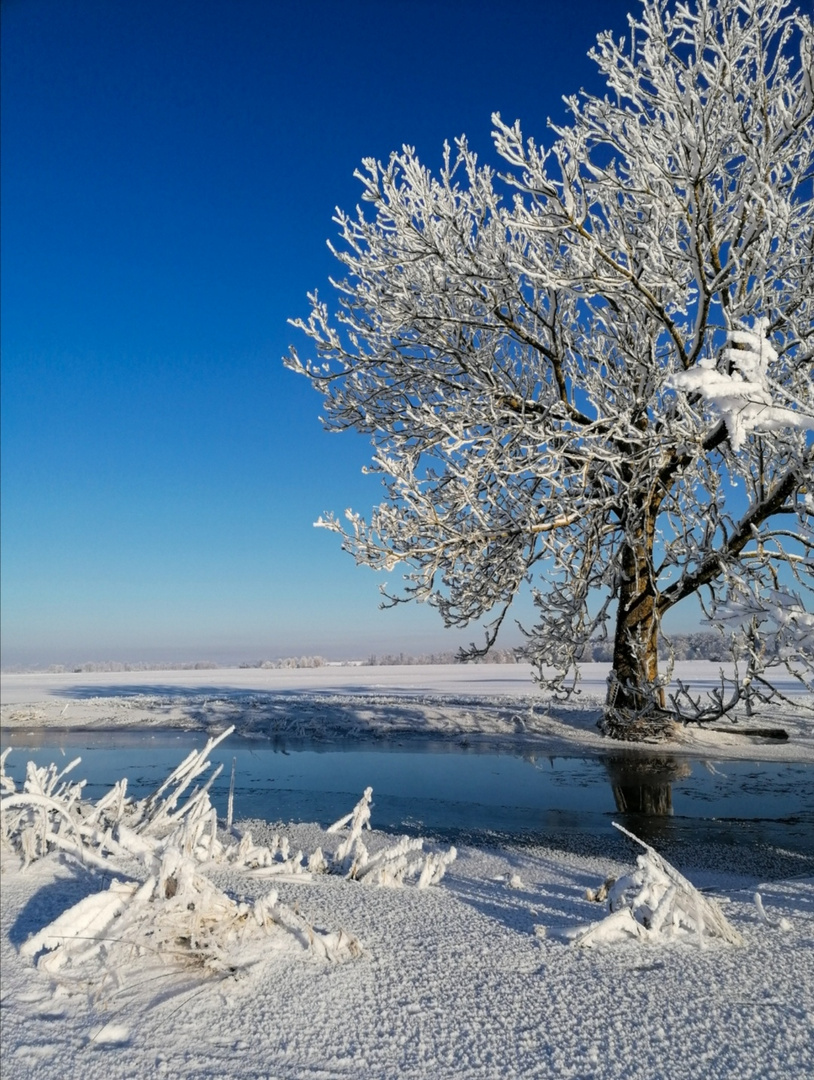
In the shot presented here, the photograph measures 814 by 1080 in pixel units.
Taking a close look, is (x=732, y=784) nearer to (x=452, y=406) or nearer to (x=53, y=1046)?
(x=452, y=406)

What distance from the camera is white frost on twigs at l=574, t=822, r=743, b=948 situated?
2324mm

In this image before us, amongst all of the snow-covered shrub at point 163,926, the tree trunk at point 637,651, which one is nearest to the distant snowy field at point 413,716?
the tree trunk at point 637,651

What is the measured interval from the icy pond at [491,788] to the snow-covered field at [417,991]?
1420 mm

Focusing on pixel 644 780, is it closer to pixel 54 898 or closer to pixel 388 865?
pixel 388 865

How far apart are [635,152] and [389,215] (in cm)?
239

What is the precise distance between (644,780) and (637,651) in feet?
4.75

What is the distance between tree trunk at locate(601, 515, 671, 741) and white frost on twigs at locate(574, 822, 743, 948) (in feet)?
15.0

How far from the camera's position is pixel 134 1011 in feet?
6.27

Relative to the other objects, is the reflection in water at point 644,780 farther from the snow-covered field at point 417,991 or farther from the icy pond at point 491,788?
the snow-covered field at point 417,991

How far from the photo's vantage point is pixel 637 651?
7.43 meters

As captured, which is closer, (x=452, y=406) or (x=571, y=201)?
(x=571, y=201)

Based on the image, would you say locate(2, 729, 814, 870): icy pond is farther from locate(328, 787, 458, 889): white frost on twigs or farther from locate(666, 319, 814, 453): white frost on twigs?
locate(666, 319, 814, 453): white frost on twigs

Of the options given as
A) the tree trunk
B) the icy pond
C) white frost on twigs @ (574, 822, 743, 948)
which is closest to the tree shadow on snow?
white frost on twigs @ (574, 822, 743, 948)

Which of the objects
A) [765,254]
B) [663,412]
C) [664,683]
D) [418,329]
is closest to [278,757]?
[664,683]
